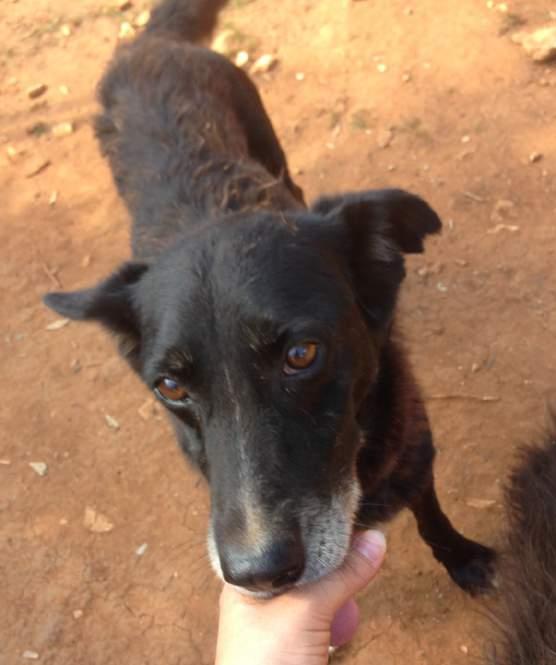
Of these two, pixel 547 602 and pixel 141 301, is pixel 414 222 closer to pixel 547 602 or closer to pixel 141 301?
pixel 141 301

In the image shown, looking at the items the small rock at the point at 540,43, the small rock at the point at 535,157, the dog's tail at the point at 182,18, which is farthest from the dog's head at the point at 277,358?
the small rock at the point at 540,43

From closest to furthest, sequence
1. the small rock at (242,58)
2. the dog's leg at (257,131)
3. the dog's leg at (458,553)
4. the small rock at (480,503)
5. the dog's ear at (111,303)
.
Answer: the dog's ear at (111,303) < the dog's leg at (458,553) < the small rock at (480,503) < the dog's leg at (257,131) < the small rock at (242,58)

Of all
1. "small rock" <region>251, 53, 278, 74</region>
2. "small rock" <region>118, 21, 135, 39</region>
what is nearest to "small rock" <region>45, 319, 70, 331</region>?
"small rock" <region>251, 53, 278, 74</region>

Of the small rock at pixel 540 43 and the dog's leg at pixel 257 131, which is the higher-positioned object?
the dog's leg at pixel 257 131

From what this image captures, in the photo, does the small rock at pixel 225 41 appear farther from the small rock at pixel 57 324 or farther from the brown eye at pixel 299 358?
the brown eye at pixel 299 358

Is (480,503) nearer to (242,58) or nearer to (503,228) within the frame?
(503,228)
